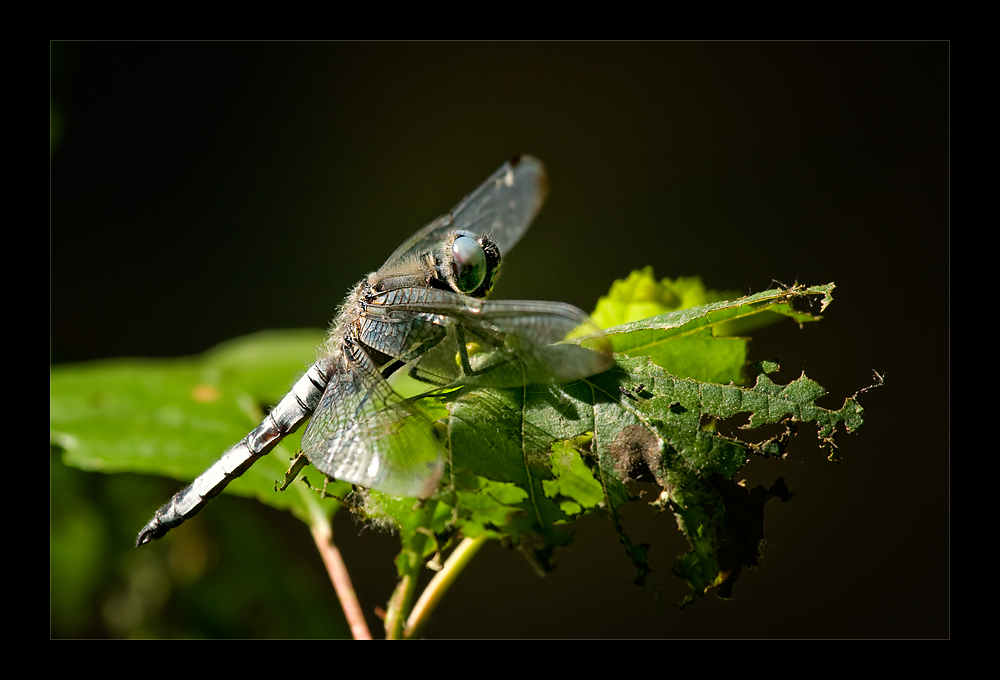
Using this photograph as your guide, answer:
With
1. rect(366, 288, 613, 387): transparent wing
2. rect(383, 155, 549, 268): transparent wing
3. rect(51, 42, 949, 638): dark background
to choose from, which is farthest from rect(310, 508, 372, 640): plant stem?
rect(51, 42, 949, 638): dark background

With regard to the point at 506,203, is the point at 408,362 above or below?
below

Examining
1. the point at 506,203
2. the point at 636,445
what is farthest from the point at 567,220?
the point at 636,445

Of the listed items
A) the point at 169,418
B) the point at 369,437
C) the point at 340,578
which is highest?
the point at 369,437

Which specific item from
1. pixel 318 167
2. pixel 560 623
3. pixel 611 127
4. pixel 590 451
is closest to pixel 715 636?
pixel 560 623

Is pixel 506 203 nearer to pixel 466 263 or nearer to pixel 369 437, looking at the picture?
pixel 466 263

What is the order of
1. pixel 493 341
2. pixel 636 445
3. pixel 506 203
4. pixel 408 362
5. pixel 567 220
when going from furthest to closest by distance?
1. pixel 567 220
2. pixel 506 203
3. pixel 408 362
4. pixel 493 341
5. pixel 636 445

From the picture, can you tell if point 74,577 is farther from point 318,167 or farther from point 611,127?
point 611,127

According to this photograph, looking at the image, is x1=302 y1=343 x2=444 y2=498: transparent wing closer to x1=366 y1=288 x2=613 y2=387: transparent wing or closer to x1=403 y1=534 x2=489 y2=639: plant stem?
x1=366 y1=288 x2=613 y2=387: transparent wing
